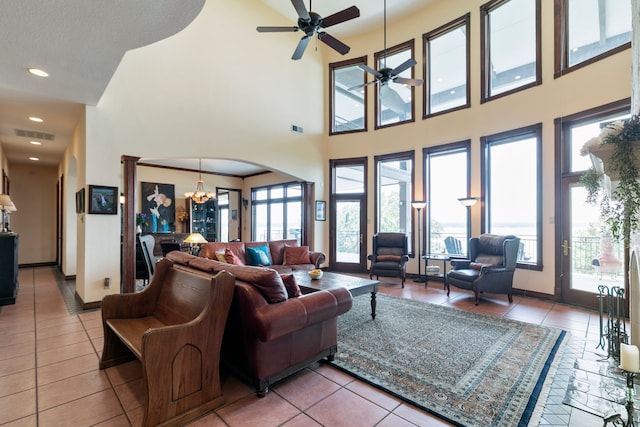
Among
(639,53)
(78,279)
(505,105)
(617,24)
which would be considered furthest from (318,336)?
(617,24)

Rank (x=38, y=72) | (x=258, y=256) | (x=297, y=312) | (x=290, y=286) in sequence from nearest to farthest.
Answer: (x=297, y=312) → (x=290, y=286) → (x=38, y=72) → (x=258, y=256)

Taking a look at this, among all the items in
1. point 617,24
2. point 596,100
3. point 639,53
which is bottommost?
point 639,53

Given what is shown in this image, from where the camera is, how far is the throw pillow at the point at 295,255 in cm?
621

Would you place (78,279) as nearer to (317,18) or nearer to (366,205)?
(317,18)

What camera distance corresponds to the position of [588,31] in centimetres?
469

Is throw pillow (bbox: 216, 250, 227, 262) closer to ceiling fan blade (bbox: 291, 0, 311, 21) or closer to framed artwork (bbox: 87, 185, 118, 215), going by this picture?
framed artwork (bbox: 87, 185, 118, 215)

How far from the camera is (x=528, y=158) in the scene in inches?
214

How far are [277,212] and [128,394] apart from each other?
7.86 meters

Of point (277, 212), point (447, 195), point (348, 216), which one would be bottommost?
point (348, 216)

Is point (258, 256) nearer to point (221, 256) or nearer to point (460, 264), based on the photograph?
point (221, 256)

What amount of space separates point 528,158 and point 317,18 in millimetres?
4428

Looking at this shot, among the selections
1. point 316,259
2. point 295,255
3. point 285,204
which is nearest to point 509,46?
point 316,259

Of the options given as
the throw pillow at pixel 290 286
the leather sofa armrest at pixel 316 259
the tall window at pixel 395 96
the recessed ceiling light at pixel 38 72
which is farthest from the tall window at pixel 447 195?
the recessed ceiling light at pixel 38 72

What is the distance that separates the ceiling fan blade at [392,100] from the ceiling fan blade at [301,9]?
419cm
